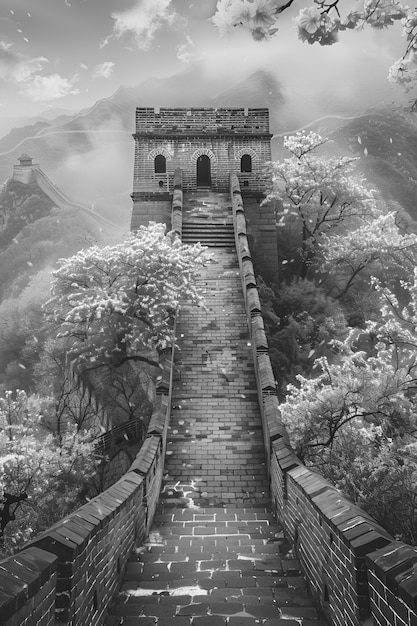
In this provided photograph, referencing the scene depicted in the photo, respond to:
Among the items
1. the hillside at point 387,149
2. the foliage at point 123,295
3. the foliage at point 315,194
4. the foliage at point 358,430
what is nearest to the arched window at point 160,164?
the foliage at point 315,194

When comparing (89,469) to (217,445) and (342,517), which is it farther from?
(342,517)

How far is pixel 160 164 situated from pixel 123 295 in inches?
501

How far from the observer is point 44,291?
3781cm

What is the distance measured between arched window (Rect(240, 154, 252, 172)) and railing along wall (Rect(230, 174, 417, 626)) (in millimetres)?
19514

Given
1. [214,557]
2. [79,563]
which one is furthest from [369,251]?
[79,563]

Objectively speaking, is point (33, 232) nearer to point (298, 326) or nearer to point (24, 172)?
point (24, 172)

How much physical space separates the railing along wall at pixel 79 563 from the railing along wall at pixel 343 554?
2.23 m

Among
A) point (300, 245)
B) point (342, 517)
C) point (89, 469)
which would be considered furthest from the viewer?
point (300, 245)

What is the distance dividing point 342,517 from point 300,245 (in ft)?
73.9

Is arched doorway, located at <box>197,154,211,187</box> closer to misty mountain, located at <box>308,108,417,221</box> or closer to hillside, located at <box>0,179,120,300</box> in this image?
hillside, located at <box>0,179,120,300</box>

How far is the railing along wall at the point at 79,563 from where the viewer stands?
3.03 m

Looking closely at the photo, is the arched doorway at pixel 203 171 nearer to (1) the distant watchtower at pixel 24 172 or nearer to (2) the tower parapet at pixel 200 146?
(2) the tower parapet at pixel 200 146

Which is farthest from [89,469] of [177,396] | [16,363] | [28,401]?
[16,363]

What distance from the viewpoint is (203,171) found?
26047 mm
